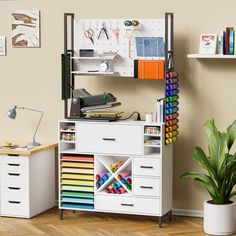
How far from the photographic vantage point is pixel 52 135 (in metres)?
6.51

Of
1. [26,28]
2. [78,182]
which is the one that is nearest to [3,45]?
[26,28]

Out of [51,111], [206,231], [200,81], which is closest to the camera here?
[206,231]

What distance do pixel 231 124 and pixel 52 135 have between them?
5.55 feet

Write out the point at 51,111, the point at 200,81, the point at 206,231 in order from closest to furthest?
the point at 206,231 → the point at 200,81 → the point at 51,111

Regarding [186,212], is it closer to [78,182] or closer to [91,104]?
[78,182]

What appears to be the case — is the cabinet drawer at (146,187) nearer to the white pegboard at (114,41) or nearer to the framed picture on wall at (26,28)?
the white pegboard at (114,41)

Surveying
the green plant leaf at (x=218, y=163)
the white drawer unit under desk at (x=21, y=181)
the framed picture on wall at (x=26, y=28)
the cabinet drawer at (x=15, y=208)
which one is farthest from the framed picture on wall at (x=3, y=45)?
the green plant leaf at (x=218, y=163)

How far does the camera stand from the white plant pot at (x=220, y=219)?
5.55 meters

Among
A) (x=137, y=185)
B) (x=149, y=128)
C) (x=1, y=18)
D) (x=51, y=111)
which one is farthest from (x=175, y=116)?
(x=1, y=18)

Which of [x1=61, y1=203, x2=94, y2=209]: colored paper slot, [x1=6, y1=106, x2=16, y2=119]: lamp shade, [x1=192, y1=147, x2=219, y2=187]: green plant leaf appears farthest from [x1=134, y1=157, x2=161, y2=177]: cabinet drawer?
[x1=6, y1=106, x2=16, y2=119]: lamp shade

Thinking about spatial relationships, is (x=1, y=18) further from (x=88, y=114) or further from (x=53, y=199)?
(x=53, y=199)

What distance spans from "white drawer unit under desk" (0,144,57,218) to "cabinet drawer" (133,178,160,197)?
91 centimetres

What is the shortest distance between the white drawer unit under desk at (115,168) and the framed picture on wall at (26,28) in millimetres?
919

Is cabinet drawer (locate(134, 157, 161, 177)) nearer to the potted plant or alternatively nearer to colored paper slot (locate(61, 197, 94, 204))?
the potted plant
